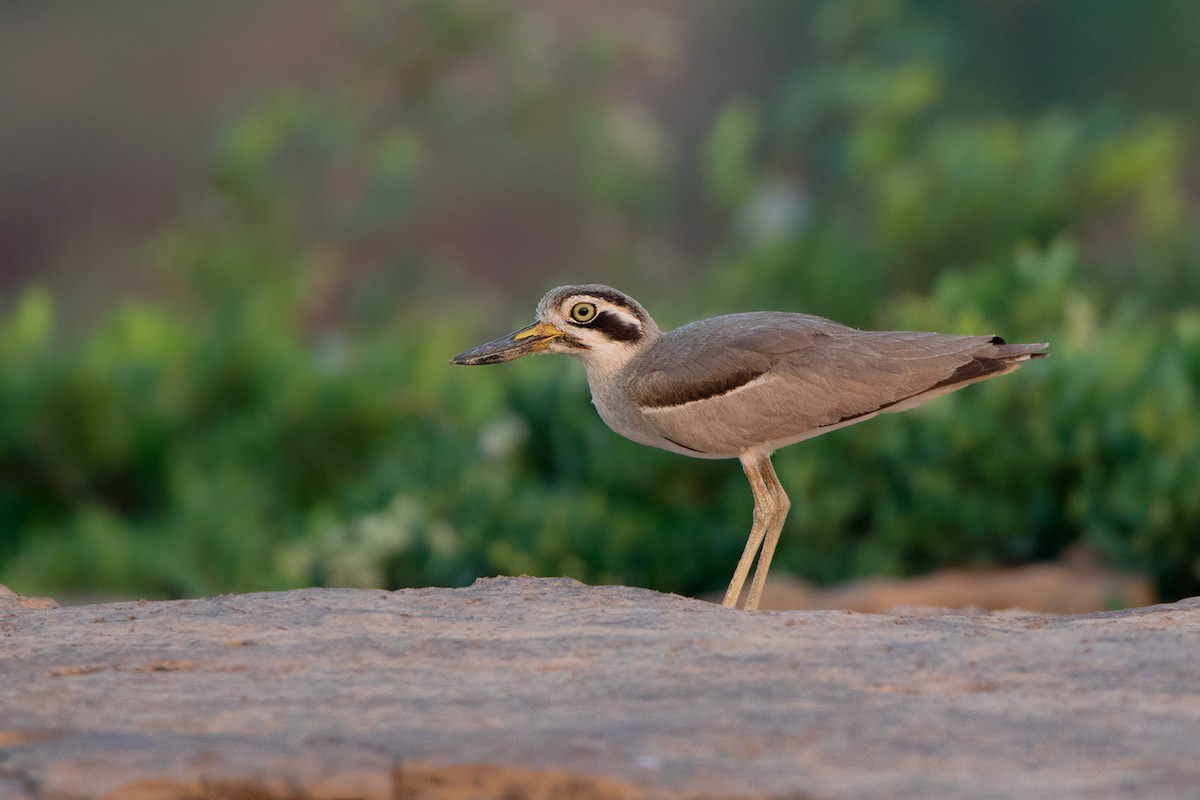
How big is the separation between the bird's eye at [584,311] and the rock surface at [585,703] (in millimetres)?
1475

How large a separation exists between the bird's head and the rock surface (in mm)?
1456

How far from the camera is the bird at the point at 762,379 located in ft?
17.9

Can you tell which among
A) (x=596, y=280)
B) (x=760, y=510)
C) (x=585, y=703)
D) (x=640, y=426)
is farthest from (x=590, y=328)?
(x=596, y=280)

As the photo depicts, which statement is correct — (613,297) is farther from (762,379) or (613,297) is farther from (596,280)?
(596,280)

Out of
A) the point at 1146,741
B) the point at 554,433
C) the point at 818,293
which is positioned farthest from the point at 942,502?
the point at 1146,741

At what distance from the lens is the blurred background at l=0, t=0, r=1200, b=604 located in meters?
8.34

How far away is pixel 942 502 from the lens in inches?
318

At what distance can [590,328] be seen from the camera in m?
5.79

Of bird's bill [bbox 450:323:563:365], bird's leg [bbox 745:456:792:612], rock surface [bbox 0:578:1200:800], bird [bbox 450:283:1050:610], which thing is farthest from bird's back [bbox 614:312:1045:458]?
rock surface [bbox 0:578:1200:800]

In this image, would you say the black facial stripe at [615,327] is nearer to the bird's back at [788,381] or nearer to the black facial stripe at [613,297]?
the black facial stripe at [613,297]

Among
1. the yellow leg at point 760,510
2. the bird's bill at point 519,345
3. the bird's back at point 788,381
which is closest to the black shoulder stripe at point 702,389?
the bird's back at point 788,381

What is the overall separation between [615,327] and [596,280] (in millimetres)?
8964

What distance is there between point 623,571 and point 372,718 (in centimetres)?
517

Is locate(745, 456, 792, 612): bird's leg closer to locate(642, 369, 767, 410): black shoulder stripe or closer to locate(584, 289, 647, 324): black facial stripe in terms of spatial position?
locate(642, 369, 767, 410): black shoulder stripe
